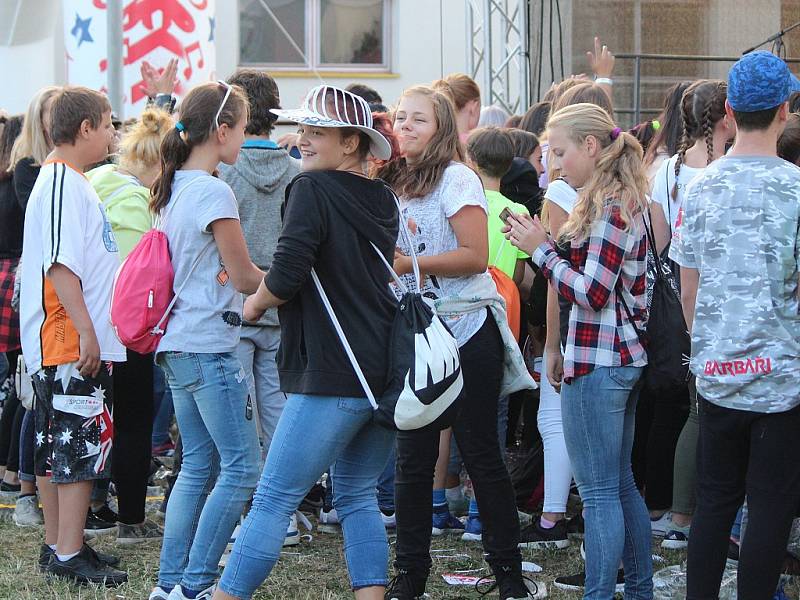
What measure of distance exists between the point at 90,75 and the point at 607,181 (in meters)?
6.39

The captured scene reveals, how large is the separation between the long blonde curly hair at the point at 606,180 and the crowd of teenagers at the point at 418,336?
0.01 m

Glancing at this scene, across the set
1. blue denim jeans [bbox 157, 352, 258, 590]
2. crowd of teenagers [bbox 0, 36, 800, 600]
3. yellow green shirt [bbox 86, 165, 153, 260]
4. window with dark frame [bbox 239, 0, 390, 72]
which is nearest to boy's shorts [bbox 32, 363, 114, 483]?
crowd of teenagers [bbox 0, 36, 800, 600]

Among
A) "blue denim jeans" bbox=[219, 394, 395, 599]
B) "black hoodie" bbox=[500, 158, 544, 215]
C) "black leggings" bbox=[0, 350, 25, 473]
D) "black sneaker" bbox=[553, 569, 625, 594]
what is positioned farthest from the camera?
"black leggings" bbox=[0, 350, 25, 473]

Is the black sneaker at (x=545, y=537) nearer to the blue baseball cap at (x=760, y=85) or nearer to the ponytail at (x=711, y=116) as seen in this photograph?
the ponytail at (x=711, y=116)

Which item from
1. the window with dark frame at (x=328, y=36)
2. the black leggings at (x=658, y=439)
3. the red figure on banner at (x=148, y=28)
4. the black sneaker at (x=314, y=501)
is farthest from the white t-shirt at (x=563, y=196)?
the window with dark frame at (x=328, y=36)

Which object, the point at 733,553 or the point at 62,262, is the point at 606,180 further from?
the point at 62,262

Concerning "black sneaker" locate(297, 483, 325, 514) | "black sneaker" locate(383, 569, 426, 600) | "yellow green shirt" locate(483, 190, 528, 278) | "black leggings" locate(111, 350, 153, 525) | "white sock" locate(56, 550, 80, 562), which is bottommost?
"black sneaker" locate(297, 483, 325, 514)

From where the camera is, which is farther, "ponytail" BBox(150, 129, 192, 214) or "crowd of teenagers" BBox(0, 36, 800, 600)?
"ponytail" BBox(150, 129, 192, 214)

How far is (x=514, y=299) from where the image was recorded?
14.9 feet

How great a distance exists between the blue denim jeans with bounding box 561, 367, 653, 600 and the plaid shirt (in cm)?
5

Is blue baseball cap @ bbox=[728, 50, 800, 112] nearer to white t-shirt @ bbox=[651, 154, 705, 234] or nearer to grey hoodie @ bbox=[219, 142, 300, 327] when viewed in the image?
white t-shirt @ bbox=[651, 154, 705, 234]

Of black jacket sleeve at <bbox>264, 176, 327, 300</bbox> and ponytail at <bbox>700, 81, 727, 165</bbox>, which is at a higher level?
ponytail at <bbox>700, 81, 727, 165</bbox>

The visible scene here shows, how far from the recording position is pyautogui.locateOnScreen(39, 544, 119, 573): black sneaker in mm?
4324

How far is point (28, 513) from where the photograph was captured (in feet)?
17.0
